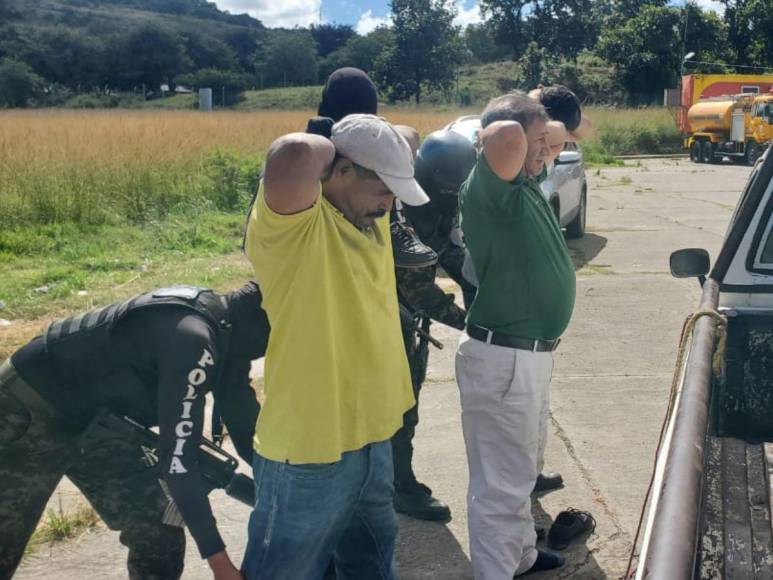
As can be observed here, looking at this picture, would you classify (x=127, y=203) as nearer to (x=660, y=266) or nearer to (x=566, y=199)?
(x=566, y=199)

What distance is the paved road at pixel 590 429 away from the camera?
3.44m

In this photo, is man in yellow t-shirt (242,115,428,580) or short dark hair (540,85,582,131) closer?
man in yellow t-shirt (242,115,428,580)

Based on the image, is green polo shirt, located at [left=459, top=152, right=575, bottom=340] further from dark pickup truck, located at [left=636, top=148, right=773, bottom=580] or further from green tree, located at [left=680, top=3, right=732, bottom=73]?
green tree, located at [left=680, top=3, right=732, bottom=73]

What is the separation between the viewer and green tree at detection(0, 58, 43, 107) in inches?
1731

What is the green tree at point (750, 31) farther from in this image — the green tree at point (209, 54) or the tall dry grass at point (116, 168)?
the green tree at point (209, 54)

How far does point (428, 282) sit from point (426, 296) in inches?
2.3

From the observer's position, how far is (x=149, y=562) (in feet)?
9.09

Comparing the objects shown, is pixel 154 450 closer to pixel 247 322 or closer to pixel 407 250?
pixel 247 322

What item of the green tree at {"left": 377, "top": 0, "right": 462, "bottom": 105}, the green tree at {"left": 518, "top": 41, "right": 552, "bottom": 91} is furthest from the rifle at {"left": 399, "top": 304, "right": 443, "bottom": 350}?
the green tree at {"left": 377, "top": 0, "right": 462, "bottom": 105}

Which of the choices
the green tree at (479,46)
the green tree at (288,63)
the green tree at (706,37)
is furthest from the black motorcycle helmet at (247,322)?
the green tree at (479,46)

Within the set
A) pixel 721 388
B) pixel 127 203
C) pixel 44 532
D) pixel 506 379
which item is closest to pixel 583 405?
pixel 721 388

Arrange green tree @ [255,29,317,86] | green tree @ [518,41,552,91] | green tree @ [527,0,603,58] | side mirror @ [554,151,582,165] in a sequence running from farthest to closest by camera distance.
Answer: green tree @ [255,29,317,86] → green tree @ [527,0,603,58] → green tree @ [518,41,552,91] → side mirror @ [554,151,582,165]

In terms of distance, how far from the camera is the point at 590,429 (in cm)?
483

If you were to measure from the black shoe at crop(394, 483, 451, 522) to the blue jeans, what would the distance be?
1490 mm
